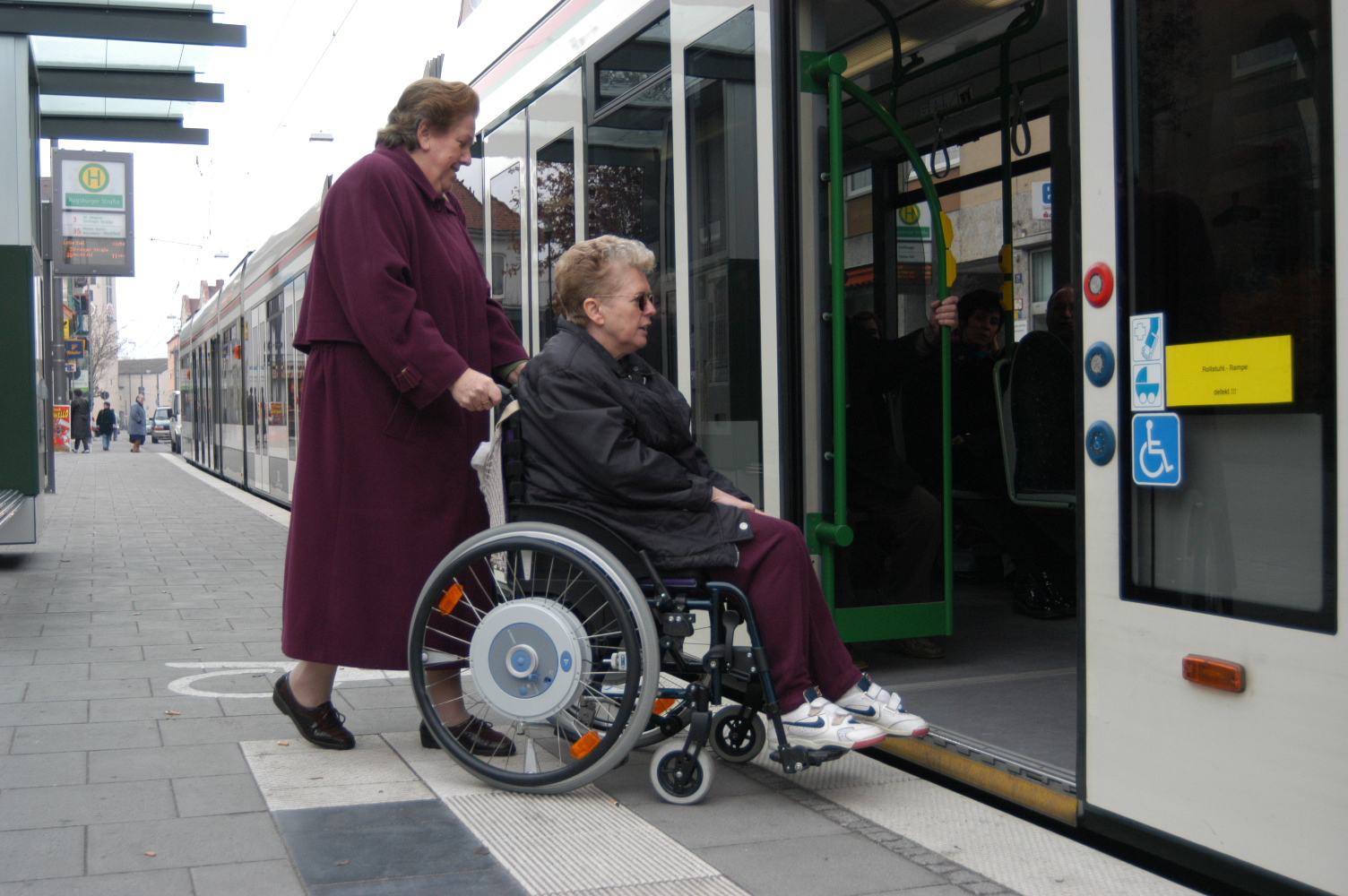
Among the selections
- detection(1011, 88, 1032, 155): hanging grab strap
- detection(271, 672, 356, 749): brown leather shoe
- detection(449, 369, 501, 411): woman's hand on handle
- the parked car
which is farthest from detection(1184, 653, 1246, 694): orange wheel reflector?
the parked car

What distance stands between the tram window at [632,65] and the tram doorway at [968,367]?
59 centimetres

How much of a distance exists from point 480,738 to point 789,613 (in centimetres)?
96

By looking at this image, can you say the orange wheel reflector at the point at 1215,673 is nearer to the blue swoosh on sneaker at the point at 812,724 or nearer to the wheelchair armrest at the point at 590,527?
the blue swoosh on sneaker at the point at 812,724

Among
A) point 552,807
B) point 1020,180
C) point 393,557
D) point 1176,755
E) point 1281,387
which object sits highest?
point 1020,180

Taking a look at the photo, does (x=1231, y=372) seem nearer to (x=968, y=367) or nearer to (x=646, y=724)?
(x=646, y=724)

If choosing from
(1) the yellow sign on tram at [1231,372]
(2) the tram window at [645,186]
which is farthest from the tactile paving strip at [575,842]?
(2) the tram window at [645,186]

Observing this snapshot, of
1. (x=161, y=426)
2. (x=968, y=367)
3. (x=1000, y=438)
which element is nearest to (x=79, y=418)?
(x=161, y=426)

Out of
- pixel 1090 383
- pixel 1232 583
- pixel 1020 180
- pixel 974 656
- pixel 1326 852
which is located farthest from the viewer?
pixel 1020 180

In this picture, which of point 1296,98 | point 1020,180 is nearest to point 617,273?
point 1296,98

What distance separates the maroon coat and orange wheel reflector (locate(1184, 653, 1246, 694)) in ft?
6.14

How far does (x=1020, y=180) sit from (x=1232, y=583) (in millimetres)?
4109

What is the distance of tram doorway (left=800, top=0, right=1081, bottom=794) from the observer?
402cm

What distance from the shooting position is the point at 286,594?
3.49m

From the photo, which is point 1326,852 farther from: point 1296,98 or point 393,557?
point 393,557
